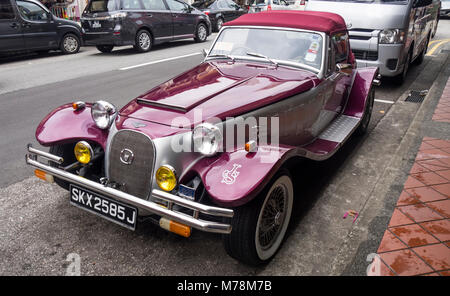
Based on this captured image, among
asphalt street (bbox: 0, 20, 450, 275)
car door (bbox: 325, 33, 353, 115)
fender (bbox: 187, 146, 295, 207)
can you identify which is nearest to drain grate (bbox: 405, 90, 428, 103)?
asphalt street (bbox: 0, 20, 450, 275)

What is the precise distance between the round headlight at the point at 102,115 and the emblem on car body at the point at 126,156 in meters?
0.49

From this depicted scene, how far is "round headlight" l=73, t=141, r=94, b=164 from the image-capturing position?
301 cm

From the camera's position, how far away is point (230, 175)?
2.40 m

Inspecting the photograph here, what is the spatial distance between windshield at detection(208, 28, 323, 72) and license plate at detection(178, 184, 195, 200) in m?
1.92

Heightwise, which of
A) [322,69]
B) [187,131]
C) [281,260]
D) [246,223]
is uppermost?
[322,69]

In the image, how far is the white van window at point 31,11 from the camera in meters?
10.5

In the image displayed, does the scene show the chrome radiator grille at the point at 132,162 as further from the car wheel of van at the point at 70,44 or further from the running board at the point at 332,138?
the car wheel of van at the point at 70,44

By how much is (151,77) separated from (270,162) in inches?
252

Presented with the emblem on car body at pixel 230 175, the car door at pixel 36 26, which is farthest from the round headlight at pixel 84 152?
the car door at pixel 36 26

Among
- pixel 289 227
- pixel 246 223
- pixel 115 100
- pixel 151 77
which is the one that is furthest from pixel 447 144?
pixel 151 77

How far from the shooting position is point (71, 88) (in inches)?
296

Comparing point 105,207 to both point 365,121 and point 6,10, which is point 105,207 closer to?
point 365,121

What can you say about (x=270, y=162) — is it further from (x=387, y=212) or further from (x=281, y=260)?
(x=387, y=212)

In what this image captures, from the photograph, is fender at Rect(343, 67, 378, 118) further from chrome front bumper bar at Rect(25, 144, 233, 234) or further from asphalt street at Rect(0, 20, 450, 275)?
chrome front bumper bar at Rect(25, 144, 233, 234)
